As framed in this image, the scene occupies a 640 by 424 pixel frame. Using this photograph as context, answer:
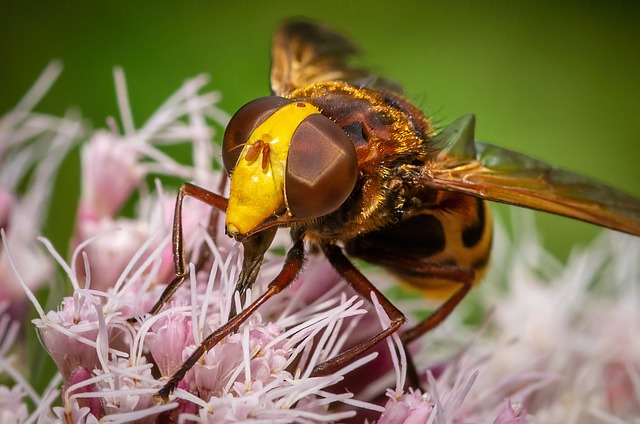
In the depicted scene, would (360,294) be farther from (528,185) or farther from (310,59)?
(310,59)

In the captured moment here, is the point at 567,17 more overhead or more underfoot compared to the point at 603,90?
more overhead

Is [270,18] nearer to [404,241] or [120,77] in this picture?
[120,77]

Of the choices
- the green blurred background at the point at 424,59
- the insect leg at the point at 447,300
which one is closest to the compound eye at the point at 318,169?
the insect leg at the point at 447,300

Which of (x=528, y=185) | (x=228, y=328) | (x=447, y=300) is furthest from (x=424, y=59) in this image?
(x=228, y=328)

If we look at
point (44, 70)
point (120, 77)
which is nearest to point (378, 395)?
point (120, 77)

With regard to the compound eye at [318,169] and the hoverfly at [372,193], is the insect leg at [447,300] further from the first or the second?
the compound eye at [318,169]

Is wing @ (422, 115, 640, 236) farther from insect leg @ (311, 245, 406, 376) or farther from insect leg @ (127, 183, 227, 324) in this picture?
insect leg @ (127, 183, 227, 324)
